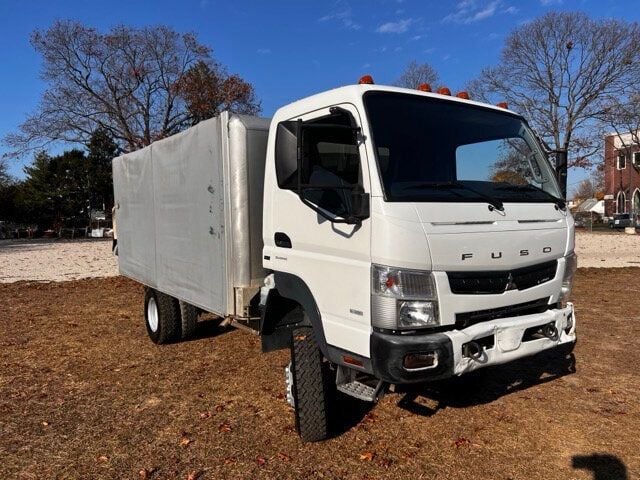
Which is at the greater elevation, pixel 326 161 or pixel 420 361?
pixel 326 161

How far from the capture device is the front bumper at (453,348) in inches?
133

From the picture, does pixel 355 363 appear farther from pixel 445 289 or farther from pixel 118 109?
pixel 118 109

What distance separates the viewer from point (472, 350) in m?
3.53

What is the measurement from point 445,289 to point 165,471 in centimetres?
236

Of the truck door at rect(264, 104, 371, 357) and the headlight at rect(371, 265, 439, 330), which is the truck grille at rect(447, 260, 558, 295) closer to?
the headlight at rect(371, 265, 439, 330)

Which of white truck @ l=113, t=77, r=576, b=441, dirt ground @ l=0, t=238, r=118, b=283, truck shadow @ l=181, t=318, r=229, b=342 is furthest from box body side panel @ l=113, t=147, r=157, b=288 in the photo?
dirt ground @ l=0, t=238, r=118, b=283

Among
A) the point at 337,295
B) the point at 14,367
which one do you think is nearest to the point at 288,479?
the point at 337,295

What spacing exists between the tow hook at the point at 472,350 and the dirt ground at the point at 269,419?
887 millimetres

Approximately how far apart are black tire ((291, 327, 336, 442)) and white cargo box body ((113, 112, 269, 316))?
90 cm

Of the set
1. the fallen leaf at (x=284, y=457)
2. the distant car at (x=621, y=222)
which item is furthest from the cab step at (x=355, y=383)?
the distant car at (x=621, y=222)

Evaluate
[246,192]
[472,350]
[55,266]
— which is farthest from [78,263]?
[472,350]

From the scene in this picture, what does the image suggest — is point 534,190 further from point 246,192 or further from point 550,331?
point 246,192

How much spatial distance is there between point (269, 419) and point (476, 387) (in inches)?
80.4

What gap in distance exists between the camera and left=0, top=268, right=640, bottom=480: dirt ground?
12.8 ft
